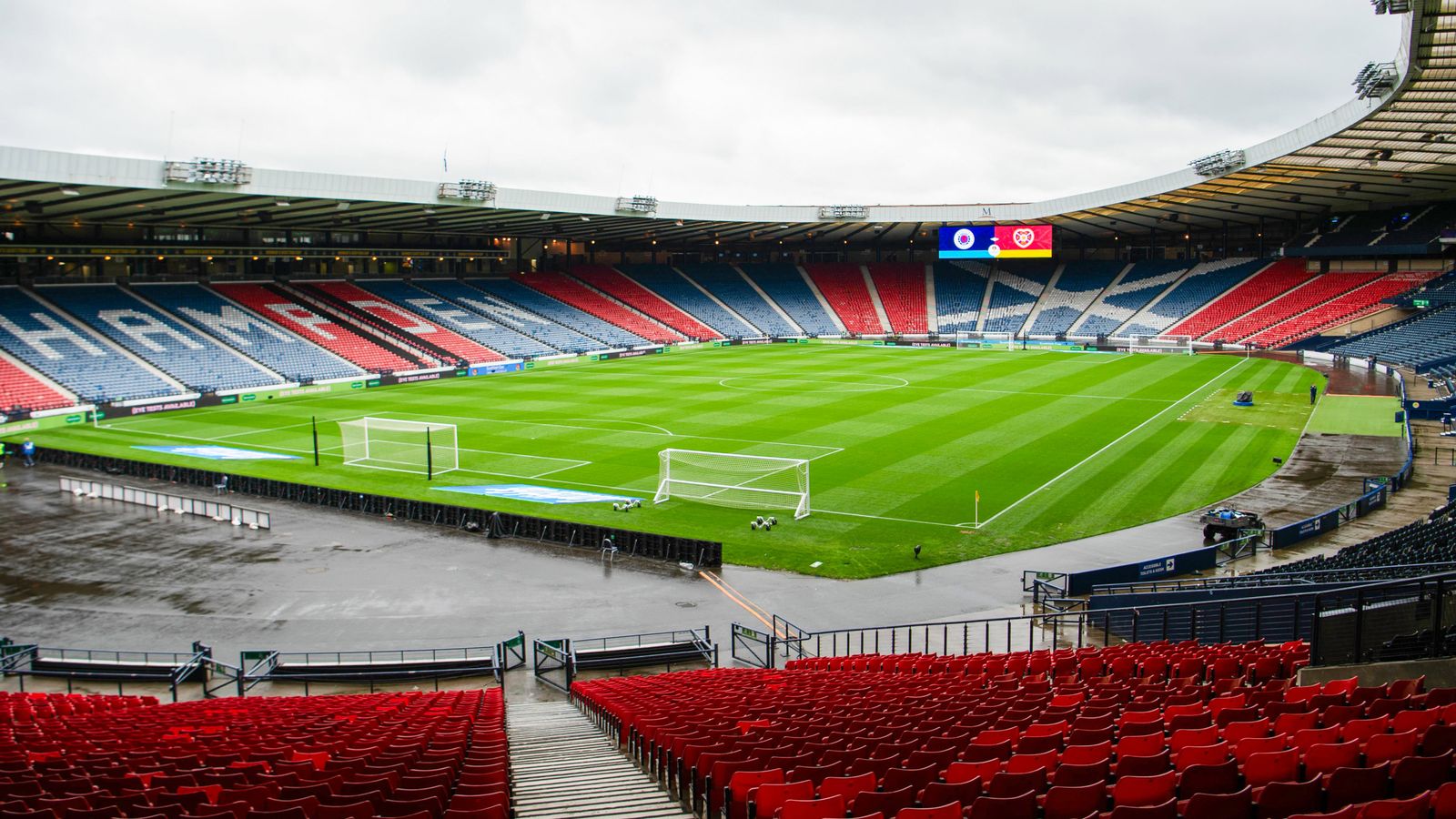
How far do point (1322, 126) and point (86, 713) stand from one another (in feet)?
177

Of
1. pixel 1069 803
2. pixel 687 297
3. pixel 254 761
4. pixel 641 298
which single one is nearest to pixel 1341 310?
pixel 687 297

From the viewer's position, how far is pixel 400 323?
239ft

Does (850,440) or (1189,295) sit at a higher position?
(1189,295)

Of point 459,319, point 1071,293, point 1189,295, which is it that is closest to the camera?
point 459,319

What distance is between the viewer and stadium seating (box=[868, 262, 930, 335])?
3799 inches

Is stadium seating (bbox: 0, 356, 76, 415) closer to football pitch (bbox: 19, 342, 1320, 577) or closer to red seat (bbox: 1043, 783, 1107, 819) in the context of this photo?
football pitch (bbox: 19, 342, 1320, 577)

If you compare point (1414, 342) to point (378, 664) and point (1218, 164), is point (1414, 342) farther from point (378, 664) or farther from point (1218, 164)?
point (378, 664)

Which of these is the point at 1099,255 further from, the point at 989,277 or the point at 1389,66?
the point at 1389,66

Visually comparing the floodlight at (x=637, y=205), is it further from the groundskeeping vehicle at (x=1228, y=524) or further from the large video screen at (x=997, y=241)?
the groundskeeping vehicle at (x=1228, y=524)

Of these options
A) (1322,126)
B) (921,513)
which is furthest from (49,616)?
(1322,126)

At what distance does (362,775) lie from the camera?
8.40 meters

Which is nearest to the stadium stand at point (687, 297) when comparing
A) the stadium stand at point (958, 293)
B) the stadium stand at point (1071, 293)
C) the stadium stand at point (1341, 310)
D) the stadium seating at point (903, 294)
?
the stadium seating at point (903, 294)

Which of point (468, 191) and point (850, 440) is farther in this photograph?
point (468, 191)

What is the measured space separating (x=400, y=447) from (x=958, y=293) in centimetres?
7157
